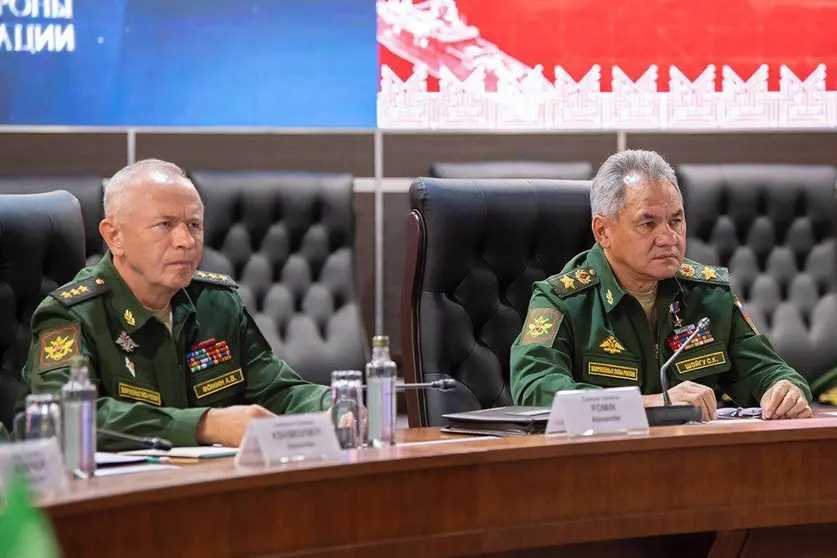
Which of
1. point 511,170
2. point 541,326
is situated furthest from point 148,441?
point 511,170

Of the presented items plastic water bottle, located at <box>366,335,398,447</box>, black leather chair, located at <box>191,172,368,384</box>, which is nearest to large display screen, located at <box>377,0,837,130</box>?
black leather chair, located at <box>191,172,368,384</box>

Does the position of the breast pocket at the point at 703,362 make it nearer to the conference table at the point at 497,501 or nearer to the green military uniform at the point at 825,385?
the conference table at the point at 497,501

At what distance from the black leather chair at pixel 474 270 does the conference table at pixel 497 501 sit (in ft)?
2.13

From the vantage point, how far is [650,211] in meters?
2.47

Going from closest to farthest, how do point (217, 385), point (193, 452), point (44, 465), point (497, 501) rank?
1. point (44, 465)
2. point (497, 501)
3. point (193, 452)
4. point (217, 385)

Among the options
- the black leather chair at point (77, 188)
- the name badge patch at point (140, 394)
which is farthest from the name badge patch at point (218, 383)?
the black leather chair at point (77, 188)

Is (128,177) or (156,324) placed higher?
(128,177)

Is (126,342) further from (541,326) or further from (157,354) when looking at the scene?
(541,326)

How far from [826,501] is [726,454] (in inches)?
7.1

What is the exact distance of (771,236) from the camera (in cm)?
348

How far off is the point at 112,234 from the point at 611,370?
107 cm

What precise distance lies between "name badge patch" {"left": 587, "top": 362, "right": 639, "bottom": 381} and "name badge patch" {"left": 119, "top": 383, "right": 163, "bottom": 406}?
0.90 meters

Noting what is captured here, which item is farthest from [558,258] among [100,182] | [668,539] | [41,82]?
[41,82]

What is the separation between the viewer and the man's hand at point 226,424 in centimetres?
178
